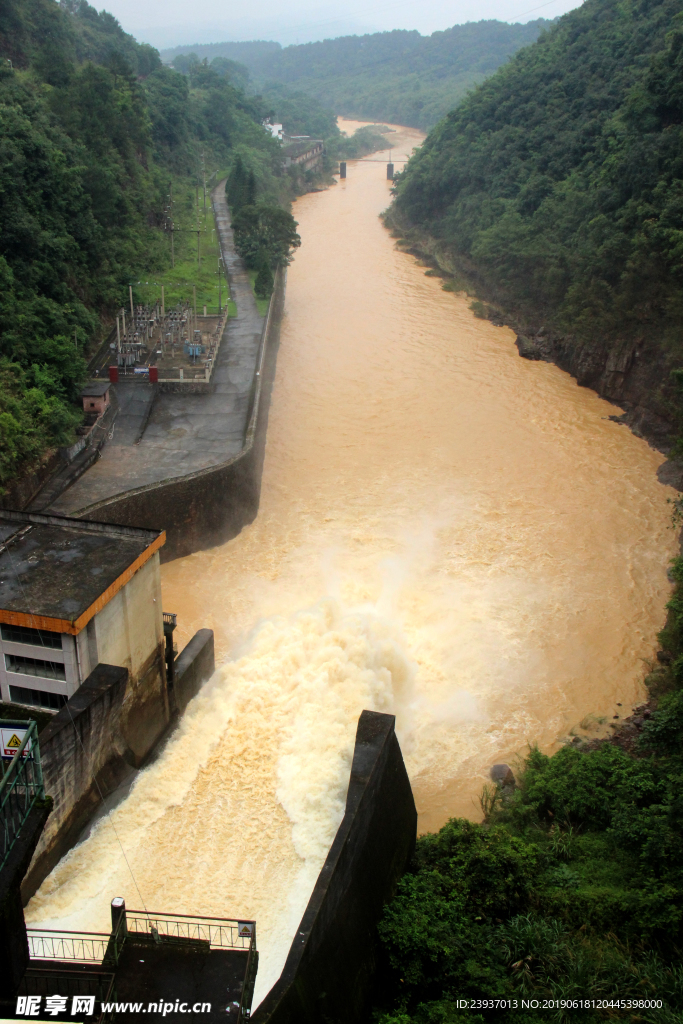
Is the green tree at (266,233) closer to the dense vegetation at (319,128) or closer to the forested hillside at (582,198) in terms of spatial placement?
the forested hillside at (582,198)

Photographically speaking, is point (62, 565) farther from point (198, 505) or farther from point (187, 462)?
point (187, 462)

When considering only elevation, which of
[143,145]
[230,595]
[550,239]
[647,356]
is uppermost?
[143,145]

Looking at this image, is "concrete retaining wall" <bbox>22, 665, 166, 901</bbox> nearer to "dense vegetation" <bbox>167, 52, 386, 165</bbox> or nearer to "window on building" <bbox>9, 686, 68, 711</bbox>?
"window on building" <bbox>9, 686, 68, 711</bbox>

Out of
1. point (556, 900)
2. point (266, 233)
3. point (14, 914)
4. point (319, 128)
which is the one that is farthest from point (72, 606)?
point (319, 128)

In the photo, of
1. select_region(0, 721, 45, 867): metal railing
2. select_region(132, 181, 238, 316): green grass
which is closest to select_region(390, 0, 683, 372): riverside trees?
select_region(132, 181, 238, 316): green grass

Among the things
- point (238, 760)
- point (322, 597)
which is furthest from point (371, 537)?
point (238, 760)

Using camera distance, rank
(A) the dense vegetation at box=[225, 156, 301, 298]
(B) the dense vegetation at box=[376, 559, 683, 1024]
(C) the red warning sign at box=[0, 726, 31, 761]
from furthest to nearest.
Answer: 1. (A) the dense vegetation at box=[225, 156, 301, 298]
2. (B) the dense vegetation at box=[376, 559, 683, 1024]
3. (C) the red warning sign at box=[0, 726, 31, 761]

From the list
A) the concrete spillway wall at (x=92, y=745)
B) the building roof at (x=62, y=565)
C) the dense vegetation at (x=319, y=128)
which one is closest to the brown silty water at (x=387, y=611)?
the concrete spillway wall at (x=92, y=745)

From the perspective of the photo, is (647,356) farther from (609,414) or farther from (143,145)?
(143,145)
